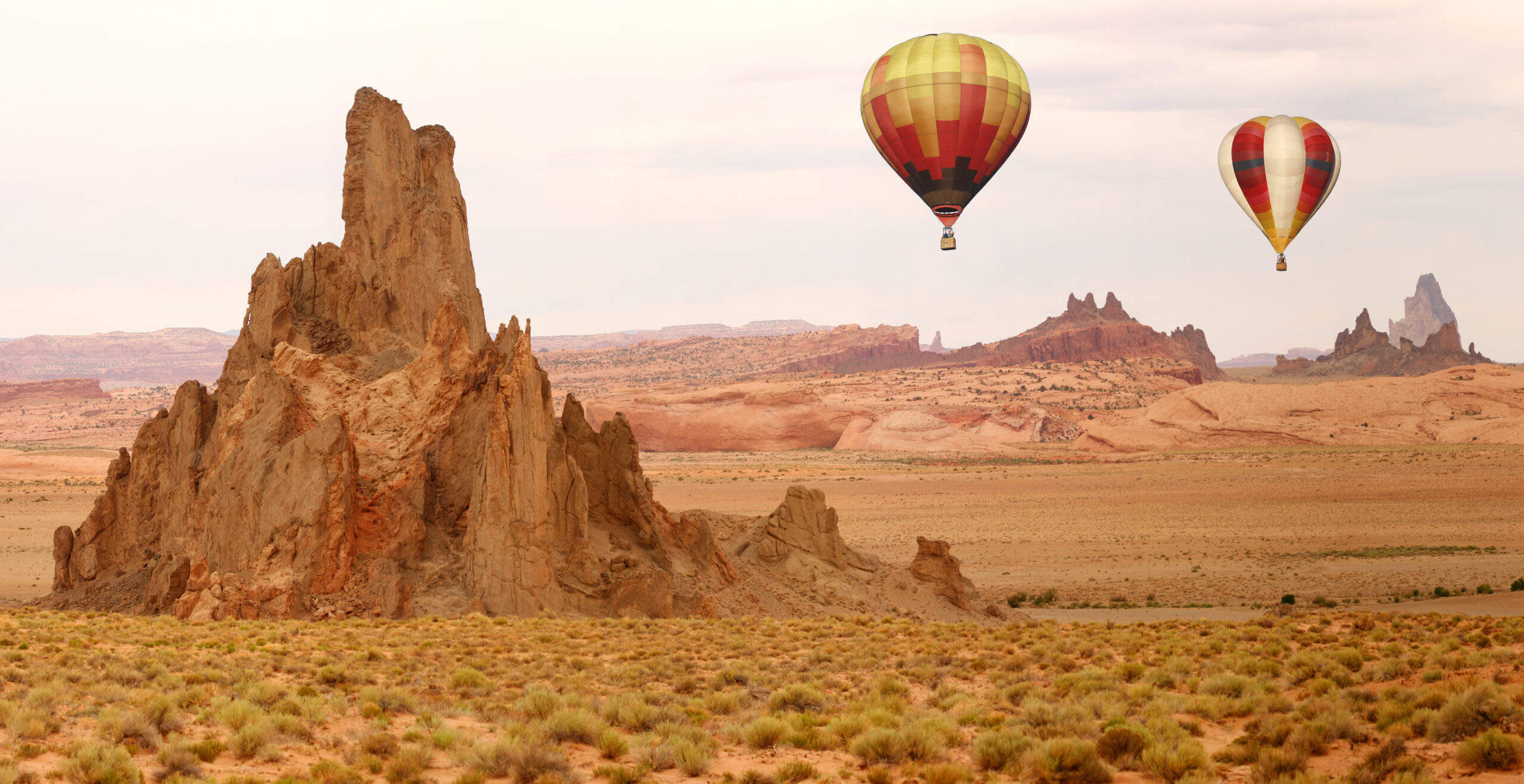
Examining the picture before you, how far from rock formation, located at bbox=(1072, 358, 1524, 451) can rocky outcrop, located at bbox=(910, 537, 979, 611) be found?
240 feet

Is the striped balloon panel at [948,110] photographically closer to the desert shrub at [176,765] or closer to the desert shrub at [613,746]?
the desert shrub at [613,746]

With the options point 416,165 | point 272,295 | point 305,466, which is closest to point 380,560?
point 305,466

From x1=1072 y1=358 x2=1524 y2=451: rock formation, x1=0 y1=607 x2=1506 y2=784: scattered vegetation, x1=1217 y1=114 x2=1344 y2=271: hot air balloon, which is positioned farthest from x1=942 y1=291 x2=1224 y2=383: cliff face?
x1=0 y1=607 x2=1506 y2=784: scattered vegetation

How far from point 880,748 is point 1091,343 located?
A: 173135 millimetres

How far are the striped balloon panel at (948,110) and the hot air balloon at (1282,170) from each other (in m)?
18.4

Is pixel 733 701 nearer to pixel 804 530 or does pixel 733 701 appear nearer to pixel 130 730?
pixel 130 730

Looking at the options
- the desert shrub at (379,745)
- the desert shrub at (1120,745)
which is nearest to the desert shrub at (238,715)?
the desert shrub at (379,745)

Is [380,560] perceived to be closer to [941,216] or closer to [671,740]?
[671,740]

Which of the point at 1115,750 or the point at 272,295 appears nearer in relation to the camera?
the point at 1115,750

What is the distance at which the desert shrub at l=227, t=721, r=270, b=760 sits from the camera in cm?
1285

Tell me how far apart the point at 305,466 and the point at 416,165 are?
1010 cm

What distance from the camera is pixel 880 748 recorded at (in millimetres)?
13273

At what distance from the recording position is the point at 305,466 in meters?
22.6

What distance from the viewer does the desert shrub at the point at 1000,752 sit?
1284 cm
